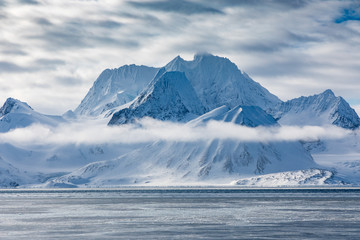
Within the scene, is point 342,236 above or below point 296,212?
above

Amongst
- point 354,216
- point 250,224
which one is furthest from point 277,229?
point 354,216

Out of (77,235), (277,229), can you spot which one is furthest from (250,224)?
(77,235)

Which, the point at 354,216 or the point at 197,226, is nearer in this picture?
the point at 197,226

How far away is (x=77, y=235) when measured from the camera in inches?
4006

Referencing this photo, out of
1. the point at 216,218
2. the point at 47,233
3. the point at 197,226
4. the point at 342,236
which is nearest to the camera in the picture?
the point at 342,236

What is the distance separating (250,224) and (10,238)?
42548mm

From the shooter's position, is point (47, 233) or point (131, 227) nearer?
point (47, 233)

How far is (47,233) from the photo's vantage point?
105312mm

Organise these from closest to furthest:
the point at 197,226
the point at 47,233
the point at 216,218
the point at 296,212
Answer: the point at 47,233 < the point at 197,226 < the point at 216,218 < the point at 296,212

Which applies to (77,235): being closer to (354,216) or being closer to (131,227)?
(131,227)

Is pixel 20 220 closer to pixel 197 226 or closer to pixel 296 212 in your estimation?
pixel 197 226

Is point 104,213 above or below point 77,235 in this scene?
below

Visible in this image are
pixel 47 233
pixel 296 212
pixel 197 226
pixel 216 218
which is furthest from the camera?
pixel 296 212

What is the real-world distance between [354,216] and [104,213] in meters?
56.3
